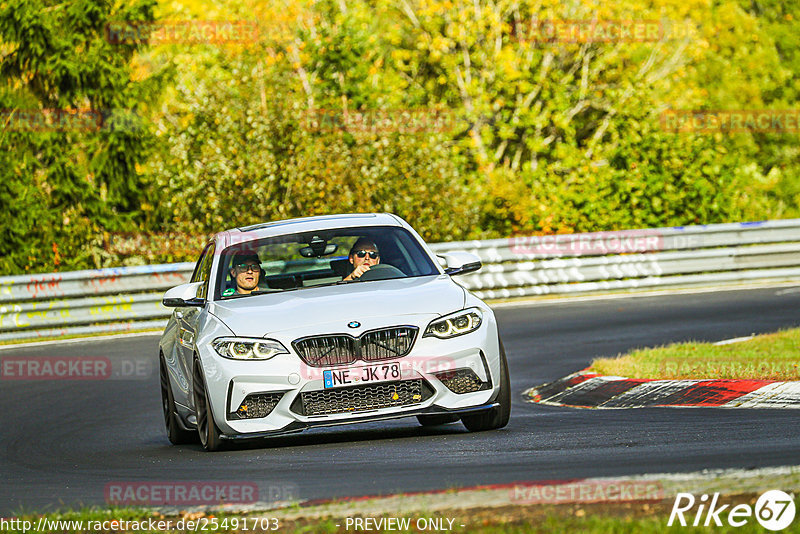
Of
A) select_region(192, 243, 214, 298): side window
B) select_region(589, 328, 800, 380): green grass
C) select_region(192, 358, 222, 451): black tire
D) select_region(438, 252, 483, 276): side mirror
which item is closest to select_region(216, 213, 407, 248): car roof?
select_region(192, 243, 214, 298): side window

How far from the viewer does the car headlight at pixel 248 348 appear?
28.5ft

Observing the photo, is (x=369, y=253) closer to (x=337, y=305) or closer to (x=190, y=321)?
(x=337, y=305)

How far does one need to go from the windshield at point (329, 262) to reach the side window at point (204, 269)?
18cm

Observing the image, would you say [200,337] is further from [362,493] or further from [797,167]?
[797,167]

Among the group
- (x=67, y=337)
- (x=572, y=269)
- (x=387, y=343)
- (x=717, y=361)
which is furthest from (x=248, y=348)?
(x=572, y=269)

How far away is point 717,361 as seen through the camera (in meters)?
12.0

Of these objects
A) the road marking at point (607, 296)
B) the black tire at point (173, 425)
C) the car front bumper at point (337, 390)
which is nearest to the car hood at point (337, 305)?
the car front bumper at point (337, 390)

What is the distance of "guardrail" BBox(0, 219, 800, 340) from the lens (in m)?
20.7

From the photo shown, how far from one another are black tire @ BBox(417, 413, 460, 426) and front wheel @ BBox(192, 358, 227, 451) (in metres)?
1.44

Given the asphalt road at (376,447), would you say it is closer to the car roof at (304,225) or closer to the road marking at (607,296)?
the car roof at (304,225)

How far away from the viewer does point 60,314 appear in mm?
20391

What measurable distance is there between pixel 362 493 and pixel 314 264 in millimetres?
4164

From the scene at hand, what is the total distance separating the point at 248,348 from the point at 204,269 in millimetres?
2098

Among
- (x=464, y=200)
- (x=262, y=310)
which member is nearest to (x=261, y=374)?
(x=262, y=310)
